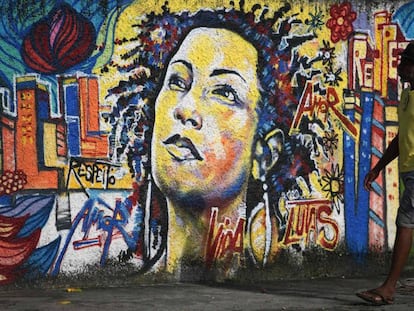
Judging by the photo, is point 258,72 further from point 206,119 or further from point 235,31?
point 206,119

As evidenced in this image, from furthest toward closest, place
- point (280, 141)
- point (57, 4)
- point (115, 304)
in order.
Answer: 1. point (280, 141)
2. point (57, 4)
3. point (115, 304)

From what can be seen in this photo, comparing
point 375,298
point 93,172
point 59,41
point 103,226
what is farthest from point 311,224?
point 59,41

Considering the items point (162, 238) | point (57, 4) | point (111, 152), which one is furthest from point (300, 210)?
point (57, 4)

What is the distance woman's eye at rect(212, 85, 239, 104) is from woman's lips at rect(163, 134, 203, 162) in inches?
18.3

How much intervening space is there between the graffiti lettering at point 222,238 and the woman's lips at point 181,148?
47 centimetres

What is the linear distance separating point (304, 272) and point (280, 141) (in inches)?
43.7

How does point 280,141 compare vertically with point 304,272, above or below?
above

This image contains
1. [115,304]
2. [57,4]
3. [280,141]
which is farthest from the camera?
[280,141]

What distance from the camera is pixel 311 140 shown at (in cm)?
715

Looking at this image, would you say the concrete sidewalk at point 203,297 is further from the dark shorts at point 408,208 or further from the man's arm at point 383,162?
the man's arm at point 383,162

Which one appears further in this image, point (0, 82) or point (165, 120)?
point (165, 120)

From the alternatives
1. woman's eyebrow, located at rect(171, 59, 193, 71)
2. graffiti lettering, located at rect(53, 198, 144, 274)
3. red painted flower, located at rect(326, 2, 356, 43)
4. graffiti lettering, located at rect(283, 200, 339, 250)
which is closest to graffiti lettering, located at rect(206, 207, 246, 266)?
graffiti lettering, located at rect(283, 200, 339, 250)

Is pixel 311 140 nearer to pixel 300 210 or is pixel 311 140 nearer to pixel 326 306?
pixel 300 210

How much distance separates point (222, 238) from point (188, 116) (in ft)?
3.34
